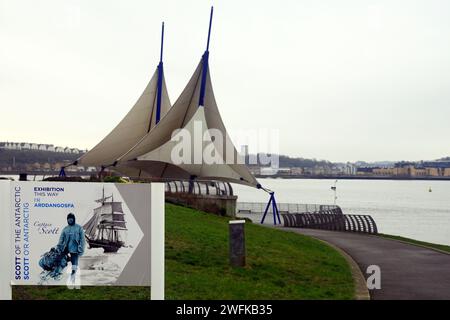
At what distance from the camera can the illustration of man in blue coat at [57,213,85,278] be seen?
695 cm

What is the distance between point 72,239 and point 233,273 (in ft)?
13.2

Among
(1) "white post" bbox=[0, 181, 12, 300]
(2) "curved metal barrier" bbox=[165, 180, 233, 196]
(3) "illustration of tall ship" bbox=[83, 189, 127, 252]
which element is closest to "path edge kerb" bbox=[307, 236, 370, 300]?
(3) "illustration of tall ship" bbox=[83, 189, 127, 252]

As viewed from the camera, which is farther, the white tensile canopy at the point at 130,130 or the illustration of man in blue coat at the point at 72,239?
the white tensile canopy at the point at 130,130

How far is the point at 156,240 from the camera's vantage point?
7.04 meters

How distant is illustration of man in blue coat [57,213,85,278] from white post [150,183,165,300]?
2.74 feet

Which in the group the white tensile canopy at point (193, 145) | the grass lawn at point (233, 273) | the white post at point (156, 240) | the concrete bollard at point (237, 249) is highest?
the white tensile canopy at point (193, 145)

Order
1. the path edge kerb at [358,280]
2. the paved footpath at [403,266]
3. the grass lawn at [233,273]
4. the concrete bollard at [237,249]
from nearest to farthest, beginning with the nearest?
1. the grass lawn at [233,273]
2. the path edge kerb at [358,280]
3. the paved footpath at [403,266]
4. the concrete bollard at [237,249]

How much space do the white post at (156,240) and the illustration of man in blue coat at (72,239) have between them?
0.83m

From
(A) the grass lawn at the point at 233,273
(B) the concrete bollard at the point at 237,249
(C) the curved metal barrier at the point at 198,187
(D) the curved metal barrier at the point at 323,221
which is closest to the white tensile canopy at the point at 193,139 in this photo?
(C) the curved metal barrier at the point at 198,187

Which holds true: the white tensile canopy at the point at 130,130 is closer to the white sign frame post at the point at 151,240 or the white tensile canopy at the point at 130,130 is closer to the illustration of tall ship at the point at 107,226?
the white sign frame post at the point at 151,240

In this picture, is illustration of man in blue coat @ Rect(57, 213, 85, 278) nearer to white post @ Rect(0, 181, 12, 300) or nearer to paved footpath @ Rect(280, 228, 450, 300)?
white post @ Rect(0, 181, 12, 300)

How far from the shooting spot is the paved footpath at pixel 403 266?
32.7ft

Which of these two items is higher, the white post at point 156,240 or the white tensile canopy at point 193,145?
the white tensile canopy at point 193,145

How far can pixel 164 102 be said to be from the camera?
135 ft
